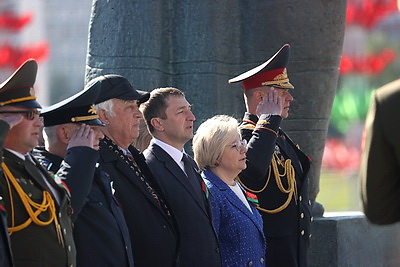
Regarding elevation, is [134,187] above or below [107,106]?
below

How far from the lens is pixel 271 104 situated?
5.64 metres

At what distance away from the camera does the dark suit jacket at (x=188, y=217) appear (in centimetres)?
491

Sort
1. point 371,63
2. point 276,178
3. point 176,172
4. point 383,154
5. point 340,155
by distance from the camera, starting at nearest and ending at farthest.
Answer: point 383,154 → point 176,172 → point 276,178 → point 371,63 → point 340,155

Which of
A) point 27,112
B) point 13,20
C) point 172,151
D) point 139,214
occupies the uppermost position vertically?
point 13,20

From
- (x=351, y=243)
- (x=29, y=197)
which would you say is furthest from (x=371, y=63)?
(x=29, y=197)

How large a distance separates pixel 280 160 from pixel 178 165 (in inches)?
34.1

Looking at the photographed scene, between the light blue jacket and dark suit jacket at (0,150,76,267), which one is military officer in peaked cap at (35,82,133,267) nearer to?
dark suit jacket at (0,150,76,267)

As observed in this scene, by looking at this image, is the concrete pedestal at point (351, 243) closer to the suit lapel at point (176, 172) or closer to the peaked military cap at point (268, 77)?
the peaked military cap at point (268, 77)

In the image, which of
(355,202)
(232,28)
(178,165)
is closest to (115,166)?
(178,165)

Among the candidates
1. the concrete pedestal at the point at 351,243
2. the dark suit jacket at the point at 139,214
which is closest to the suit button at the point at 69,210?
the dark suit jacket at the point at 139,214

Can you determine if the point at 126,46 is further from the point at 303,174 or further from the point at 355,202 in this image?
the point at 355,202

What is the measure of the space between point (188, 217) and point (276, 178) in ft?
2.80

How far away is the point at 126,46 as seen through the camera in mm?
6352

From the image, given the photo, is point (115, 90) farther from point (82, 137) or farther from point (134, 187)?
point (82, 137)
